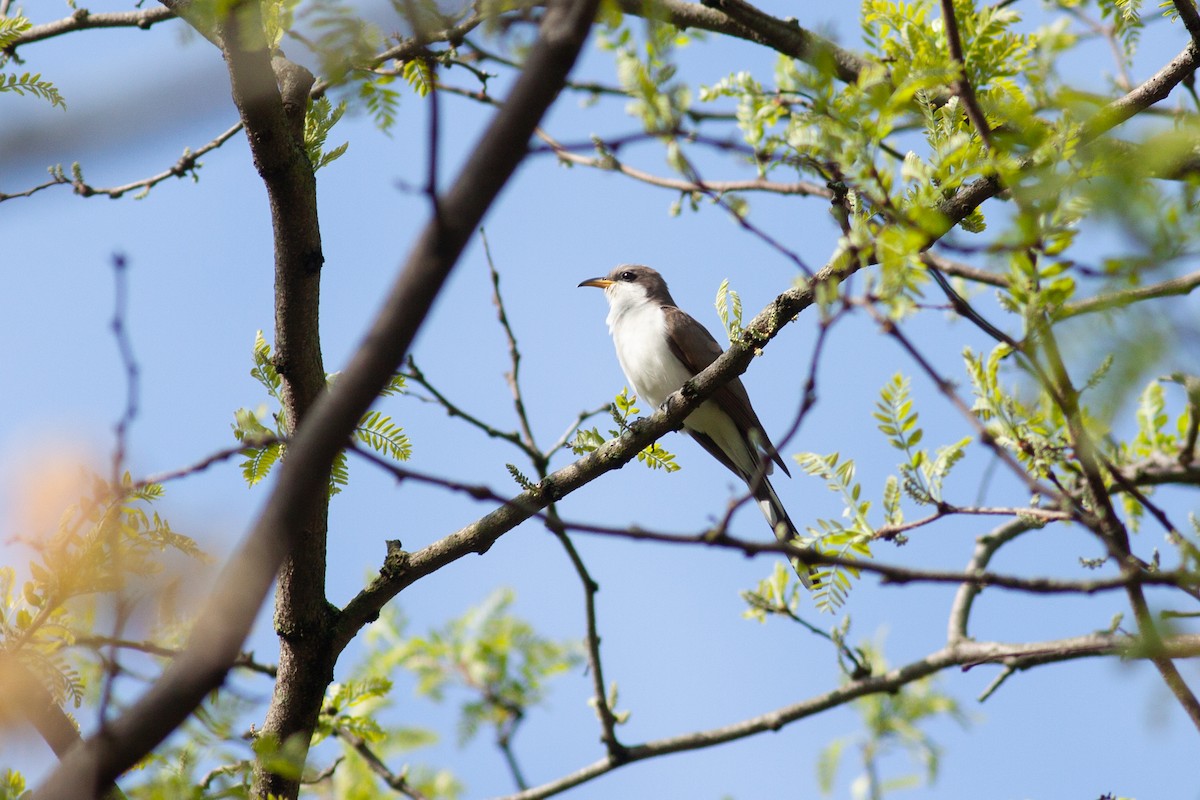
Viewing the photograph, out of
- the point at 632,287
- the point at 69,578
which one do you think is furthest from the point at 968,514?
the point at 632,287

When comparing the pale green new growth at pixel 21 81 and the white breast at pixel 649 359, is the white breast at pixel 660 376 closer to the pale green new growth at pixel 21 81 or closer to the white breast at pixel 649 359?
the white breast at pixel 649 359

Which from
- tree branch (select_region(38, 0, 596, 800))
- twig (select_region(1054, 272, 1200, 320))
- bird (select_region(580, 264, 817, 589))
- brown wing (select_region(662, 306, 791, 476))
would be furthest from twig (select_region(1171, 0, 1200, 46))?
bird (select_region(580, 264, 817, 589))

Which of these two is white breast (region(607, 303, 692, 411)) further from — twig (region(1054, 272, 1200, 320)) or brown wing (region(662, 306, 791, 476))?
twig (region(1054, 272, 1200, 320))

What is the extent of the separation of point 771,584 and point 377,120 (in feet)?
9.59

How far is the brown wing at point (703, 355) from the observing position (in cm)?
742

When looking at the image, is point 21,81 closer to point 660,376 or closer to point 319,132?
point 319,132

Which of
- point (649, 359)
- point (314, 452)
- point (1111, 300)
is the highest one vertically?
point (649, 359)

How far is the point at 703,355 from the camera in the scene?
7.95m

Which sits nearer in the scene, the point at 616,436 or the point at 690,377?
the point at 616,436

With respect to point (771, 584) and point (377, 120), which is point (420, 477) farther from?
point (771, 584)

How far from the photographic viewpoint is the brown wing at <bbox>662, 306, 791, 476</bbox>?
742 cm

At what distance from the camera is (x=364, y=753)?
5422mm

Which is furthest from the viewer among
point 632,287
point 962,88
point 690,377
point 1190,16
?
point 632,287

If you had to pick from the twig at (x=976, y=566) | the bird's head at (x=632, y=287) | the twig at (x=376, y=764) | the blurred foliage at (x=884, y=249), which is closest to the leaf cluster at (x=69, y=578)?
the blurred foliage at (x=884, y=249)
